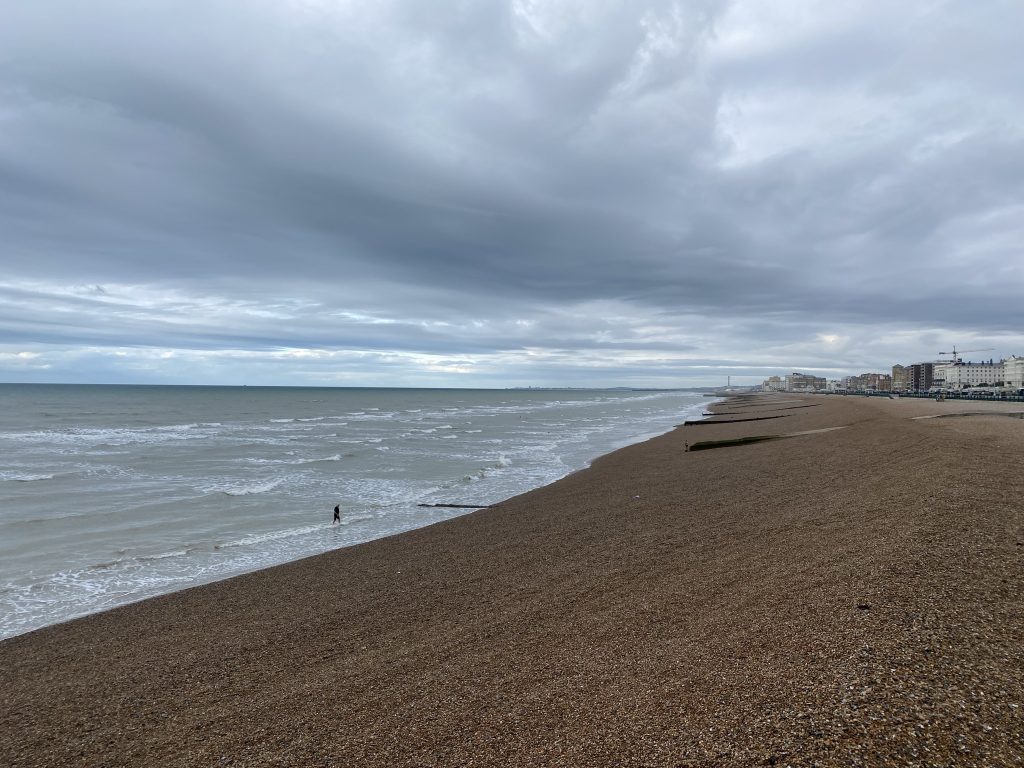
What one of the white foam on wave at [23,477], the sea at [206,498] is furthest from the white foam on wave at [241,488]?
the white foam on wave at [23,477]

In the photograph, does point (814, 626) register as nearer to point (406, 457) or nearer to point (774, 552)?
point (774, 552)

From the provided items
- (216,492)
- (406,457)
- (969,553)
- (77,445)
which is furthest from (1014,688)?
(77,445)

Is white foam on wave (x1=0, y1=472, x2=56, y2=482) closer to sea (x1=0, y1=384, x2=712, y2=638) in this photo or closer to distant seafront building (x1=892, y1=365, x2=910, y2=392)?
sea (x1=0, y1=384, x2=712, y2=638)

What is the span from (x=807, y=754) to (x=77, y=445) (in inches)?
1761

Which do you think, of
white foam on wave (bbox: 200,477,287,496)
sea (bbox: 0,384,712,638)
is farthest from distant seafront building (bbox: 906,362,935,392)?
white foam on wave (bbox: 200,477,287,496)

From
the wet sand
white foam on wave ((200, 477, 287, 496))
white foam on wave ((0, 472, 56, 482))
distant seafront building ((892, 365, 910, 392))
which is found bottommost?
white foam on wave ((200, 477, 287, 496))

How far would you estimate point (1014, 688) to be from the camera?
13.4ft

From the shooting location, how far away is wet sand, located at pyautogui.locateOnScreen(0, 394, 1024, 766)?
4062mm

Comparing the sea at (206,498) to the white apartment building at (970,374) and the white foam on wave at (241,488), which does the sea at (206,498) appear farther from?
the white apartment building at (970,374)

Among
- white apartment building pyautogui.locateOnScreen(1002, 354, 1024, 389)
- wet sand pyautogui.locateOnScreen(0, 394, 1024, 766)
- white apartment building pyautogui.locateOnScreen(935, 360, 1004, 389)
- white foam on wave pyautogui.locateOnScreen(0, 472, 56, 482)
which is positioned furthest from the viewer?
white apartment building pyautogui.locateOnScreen(935, 360, 1004, 389)

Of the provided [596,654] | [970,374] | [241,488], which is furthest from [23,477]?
[970,374]

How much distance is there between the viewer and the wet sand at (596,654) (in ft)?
13.3

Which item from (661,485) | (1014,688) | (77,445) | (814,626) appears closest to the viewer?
(1014,688)

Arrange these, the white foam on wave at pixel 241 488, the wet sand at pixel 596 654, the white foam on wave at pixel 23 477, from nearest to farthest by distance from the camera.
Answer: the wet sand at pixel 596 654, the white foam on wave at pixel 241 488, the white foam on wave at pixel 23 477
